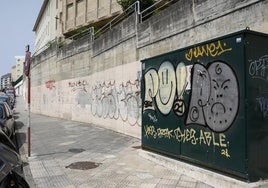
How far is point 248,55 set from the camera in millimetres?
5914


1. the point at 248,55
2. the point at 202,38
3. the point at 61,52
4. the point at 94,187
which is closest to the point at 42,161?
the point at 94,187

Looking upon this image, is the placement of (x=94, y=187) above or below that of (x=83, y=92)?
below

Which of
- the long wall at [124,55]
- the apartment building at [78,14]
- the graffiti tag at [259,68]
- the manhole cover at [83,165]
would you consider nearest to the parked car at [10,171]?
the graffiti tag at [259,68]

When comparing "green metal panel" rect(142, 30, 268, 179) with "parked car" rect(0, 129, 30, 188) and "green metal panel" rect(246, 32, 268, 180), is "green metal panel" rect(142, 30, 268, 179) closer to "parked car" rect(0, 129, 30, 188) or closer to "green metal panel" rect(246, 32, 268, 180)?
"green metal panel" rect(246, 32, 268, 180)

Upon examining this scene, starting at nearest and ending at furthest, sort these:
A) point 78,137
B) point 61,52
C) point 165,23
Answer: point 165,23
point 78,137
point 61,52

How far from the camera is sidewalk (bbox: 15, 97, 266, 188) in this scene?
7047 millimetres

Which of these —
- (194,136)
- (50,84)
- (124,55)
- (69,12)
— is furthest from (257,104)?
(69,12)

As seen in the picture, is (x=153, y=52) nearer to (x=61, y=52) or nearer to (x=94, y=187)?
(x=94, y=187)

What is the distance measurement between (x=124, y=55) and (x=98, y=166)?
250 inches

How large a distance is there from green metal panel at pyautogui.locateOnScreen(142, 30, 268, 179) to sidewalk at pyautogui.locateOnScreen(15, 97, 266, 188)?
42 cm

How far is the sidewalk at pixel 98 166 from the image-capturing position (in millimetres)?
7047

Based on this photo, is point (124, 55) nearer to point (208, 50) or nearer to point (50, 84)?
point (208, 50)

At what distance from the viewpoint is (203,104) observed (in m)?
6.88

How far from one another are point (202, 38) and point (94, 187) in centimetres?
464
